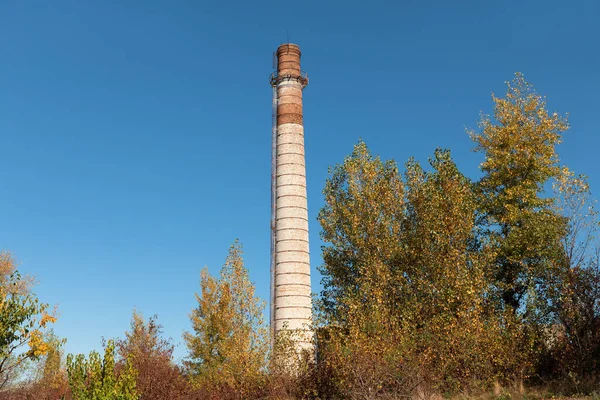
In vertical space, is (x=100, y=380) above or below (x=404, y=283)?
below

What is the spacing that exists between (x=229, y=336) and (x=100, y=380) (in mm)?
16536

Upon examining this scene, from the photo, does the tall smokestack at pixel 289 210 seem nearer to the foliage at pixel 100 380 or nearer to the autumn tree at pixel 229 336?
the autumn tree at pixel 229 336

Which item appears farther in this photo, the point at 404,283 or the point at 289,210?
the point at 289,210

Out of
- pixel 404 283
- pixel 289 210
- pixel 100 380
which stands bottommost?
pixel 100 380

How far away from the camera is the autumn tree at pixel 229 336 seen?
76.2 feet

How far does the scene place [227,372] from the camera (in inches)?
916

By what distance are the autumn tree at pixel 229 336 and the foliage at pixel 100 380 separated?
9.31m

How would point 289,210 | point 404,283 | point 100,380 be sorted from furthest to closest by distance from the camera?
point 289,210
point 404,283
point 100,380

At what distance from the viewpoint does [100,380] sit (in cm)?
1390

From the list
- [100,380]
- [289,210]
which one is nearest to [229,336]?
[289,210]

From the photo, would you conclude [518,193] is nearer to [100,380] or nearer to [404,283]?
[404,283]

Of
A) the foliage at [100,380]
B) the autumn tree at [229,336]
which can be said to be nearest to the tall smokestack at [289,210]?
the autumn tree at [229,336]

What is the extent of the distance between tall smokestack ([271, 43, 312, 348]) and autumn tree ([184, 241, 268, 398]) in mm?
3615

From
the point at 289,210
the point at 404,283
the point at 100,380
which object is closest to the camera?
the point at 100,380
